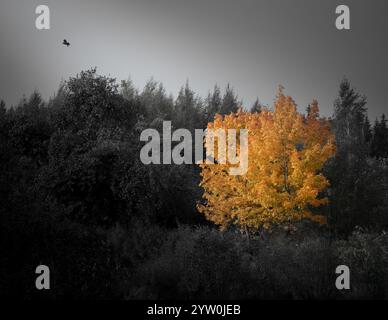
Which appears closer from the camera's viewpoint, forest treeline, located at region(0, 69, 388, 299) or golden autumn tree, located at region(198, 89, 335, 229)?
forest treeline, located at region(0, 69, 388, 299)

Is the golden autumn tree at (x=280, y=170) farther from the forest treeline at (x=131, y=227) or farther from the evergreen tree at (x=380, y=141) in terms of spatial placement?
the evergreen tree at (x=380, y=141)

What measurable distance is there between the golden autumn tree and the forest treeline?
4.20 ft

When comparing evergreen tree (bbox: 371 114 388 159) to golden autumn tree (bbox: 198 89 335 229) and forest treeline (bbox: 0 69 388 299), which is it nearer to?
forest treeline (bbox: 0 69 388 299)

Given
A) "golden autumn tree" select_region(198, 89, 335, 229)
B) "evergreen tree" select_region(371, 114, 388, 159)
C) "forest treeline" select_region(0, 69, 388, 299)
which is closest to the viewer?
"forest treeline" select_region(0, 69, 388, 299)

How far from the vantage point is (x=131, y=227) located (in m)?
18.5

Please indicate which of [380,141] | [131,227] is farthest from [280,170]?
[380,141]

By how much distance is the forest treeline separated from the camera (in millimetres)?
9445

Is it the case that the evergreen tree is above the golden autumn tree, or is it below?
above

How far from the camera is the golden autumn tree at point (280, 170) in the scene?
1895cm

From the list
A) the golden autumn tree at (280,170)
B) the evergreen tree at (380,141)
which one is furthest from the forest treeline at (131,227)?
the evergreen tree at (380,141)

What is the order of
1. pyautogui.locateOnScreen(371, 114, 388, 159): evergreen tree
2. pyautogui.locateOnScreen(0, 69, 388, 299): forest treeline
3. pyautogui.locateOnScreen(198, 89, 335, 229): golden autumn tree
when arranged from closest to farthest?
1. pyautogui.locateOnScreen(0, 69, 388, 299): forest treeline
2. pyautogui.locateOnScreen(198, 89, 335, 229): golden autumn tree
3. pyautogui.locateOnScreen(371, 114, 388, 159): evergreen tree

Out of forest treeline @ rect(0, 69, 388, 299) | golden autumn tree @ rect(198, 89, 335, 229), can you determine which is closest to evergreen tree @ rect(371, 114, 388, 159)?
forest treeline @ rect(0, 69, 388, 299)

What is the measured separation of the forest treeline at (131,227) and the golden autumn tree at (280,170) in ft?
4.20
